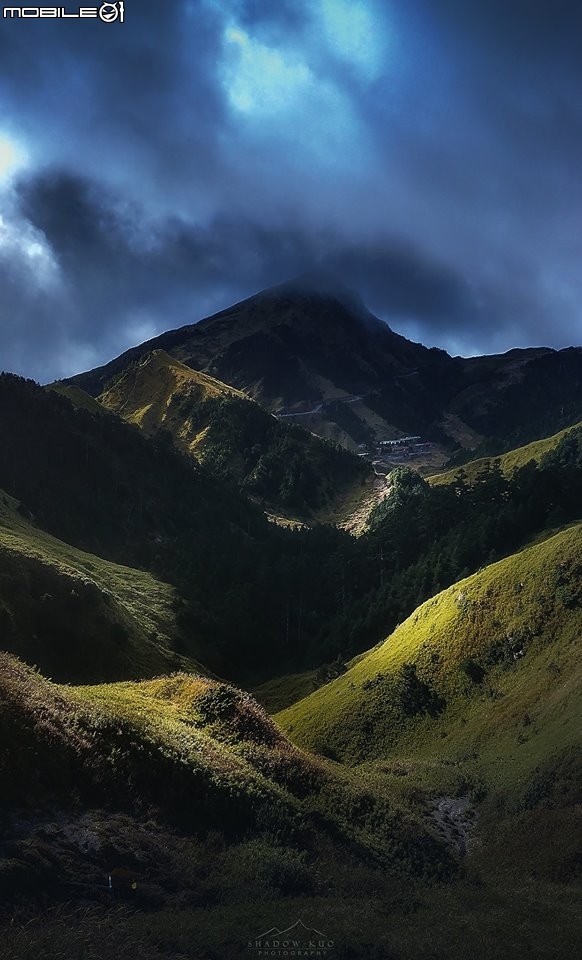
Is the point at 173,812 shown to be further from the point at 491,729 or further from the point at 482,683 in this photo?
the point at 482,683

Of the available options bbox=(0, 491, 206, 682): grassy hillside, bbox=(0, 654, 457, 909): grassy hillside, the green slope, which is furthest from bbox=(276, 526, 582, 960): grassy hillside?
bbox=(0, 491, 206, 682): grassy hillside

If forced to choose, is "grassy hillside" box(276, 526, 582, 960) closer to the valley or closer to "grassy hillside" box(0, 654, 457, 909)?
the valley

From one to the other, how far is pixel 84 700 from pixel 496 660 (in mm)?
44663

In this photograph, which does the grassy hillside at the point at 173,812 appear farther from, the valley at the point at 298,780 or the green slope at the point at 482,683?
the green slope at the point at 482,683

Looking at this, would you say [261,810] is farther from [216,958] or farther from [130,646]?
[130,646]

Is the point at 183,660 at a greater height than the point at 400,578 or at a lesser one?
lesser

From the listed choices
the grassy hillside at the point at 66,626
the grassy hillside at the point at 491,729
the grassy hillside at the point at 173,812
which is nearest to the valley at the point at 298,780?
the grassy hillside at the point at 173,812

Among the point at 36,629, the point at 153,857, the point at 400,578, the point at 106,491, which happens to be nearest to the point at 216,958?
the point at 153,857

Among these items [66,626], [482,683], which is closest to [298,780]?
[482,683]

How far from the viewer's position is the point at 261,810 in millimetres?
25234

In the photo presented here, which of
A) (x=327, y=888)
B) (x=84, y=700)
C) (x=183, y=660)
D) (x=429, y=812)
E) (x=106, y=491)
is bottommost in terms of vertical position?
(x=183, y=660)

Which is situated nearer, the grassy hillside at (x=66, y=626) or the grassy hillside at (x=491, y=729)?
the grassy hillside at (x=491, y=729)

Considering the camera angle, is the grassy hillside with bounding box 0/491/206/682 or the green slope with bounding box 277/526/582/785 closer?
the green slope with bounding box 277/526/582/785

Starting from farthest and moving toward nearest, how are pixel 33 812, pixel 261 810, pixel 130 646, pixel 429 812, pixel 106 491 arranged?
pixel 106 491, pixel 130 646, pixel 429 812, pixel 261 810, pixel 33 812
